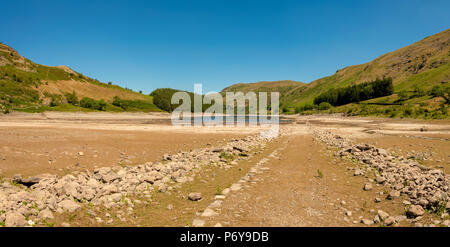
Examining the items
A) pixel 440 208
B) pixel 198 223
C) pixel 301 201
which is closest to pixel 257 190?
pixel 301 201

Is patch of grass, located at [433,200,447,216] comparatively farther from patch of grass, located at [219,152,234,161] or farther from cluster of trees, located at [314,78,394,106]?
cluster of trees, located at [314,78,394,106]

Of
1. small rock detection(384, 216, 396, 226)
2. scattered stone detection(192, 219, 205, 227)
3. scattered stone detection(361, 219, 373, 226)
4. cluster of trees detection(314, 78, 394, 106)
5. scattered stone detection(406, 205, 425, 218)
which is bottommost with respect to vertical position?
scattered stone detection(192, 219, 205, 227)

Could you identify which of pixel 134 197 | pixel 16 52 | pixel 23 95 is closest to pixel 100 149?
pixel 134 197

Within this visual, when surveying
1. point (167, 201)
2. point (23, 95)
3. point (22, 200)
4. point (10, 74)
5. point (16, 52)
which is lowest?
point (167, 201)

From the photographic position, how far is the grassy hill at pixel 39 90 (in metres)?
71.8

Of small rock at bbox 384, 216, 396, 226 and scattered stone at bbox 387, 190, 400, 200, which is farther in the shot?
scattered stone at bbox 387, 190, 400, 200

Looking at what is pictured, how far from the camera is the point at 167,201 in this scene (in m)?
7.76

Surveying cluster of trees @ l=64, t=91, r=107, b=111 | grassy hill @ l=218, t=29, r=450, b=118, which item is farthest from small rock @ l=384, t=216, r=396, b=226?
cluster of trees @ l=64, t=91, r=107, b=111

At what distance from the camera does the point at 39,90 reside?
9225cm

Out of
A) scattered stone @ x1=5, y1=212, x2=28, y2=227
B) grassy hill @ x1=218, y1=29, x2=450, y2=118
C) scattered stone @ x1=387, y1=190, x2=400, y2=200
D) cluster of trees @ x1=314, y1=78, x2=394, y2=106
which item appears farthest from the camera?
cluster of trees @ x1=314, y1=78, x2=394, y2=106

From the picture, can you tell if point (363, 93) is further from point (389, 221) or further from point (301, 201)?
point (389, 221)

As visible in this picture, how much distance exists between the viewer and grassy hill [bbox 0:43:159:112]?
7176cm
